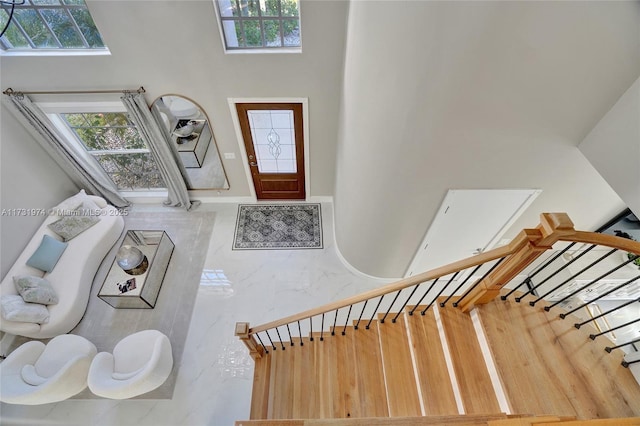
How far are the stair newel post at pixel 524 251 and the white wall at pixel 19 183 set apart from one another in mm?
5146

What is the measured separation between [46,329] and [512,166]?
5.12m

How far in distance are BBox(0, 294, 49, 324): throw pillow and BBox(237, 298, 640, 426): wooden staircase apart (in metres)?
2.55

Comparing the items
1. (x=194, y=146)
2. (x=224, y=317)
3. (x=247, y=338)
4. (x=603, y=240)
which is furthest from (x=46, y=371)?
(x=603, y=240)

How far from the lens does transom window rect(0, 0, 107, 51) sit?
3.10 metres

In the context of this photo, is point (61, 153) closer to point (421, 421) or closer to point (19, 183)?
point (19, 183)

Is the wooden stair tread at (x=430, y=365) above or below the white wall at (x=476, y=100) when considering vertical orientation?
below

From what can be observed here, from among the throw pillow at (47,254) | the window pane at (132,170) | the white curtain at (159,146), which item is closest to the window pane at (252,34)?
the white curtain at (159,146)

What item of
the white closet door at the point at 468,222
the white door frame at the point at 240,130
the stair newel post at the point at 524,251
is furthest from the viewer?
the white door frame at the point at 240,130

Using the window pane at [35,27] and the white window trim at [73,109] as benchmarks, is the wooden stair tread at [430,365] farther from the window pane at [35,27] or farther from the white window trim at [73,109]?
the window pane at [35,27]

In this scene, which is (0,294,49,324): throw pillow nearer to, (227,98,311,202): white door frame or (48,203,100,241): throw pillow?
Result: (48,203,100,241): throw pillow

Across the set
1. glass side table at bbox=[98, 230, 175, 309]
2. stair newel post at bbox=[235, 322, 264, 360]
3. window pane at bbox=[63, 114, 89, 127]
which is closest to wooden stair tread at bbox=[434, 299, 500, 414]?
stair newel post at bbox=[235, 322, 264, 360]

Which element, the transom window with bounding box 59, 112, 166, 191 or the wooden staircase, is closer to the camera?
the wooden staircase

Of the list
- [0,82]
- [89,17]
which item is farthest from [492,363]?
[0,82]

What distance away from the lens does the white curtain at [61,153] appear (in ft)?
12.0
